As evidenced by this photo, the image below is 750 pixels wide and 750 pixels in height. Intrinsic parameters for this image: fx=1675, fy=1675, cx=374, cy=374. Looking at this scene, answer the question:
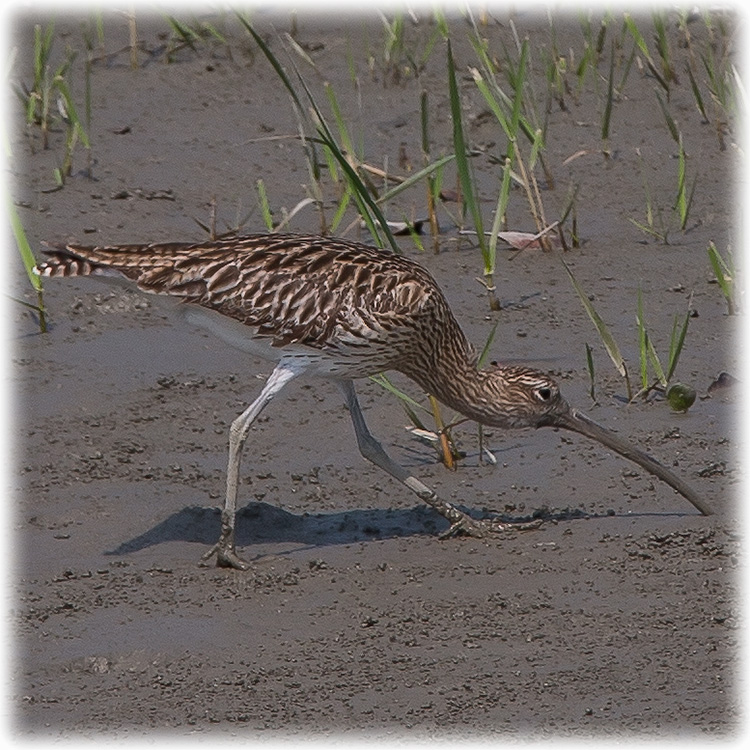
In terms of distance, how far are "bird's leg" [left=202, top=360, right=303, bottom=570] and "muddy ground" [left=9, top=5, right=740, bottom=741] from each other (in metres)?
0.08

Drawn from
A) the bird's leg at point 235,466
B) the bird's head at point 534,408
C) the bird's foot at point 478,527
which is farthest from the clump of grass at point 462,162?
the bird's foot at point 478,527

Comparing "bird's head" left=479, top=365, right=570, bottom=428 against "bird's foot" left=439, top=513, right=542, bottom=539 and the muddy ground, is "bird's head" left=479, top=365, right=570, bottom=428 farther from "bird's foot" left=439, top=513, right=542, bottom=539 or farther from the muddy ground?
"bird's foot" left=439, top=513, right=542, bottom=539

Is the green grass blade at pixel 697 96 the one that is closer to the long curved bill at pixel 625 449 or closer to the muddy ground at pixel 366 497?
the muddy ground at pixel 366 497

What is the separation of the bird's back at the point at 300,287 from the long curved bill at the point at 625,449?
2.17ft

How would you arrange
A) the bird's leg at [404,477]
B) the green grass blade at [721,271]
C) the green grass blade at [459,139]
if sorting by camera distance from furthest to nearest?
the green grass blade at [721,271]
the green grass blade at [459,139]
the bird's leg at [404,477]

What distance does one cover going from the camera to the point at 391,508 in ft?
23.4

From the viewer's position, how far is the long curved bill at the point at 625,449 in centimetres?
665

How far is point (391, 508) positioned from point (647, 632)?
66.2 inches

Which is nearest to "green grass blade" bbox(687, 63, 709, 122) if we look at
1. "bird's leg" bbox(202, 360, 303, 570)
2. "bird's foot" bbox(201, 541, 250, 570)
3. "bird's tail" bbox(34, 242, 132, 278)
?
"bird's leg" bbox(202, 360, 303, 570)

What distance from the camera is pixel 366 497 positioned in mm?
7199

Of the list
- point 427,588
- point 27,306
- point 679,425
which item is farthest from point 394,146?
point 427,588

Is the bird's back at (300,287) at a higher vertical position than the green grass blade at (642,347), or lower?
higher

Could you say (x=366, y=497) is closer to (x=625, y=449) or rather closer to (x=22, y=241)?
(x=625, y=449)

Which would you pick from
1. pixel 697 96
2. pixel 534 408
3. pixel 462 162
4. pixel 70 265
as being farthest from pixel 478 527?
pixel 697 96
